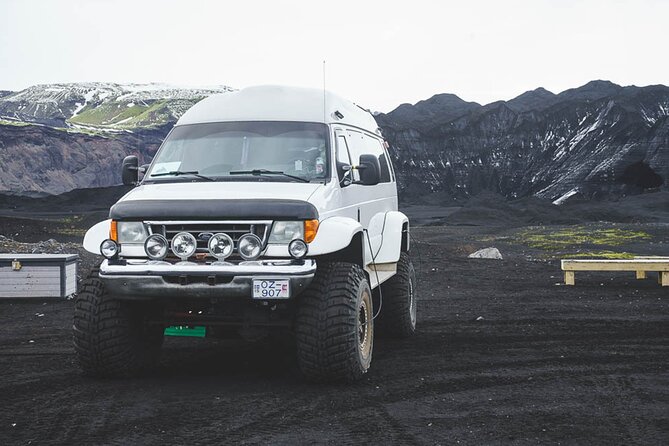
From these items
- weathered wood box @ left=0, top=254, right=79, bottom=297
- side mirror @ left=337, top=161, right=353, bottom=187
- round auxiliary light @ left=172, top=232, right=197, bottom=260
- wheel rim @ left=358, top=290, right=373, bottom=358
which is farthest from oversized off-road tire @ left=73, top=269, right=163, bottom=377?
weathered wood box @ left=0, top=254, right=79, bottom=297

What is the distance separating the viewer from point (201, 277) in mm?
6531

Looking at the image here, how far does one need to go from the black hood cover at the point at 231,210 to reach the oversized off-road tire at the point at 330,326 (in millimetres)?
652

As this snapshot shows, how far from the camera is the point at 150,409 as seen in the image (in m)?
6.19

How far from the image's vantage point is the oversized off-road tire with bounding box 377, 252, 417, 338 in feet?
31.9

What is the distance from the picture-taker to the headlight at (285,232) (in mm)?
6582

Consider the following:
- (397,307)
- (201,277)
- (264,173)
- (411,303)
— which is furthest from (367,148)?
(201,277)

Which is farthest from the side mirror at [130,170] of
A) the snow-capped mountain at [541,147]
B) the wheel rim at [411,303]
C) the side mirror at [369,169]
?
the snow-capped mountain at [541,147]

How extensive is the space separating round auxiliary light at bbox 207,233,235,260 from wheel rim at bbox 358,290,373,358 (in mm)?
1393

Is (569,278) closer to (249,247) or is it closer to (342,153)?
(342,153)

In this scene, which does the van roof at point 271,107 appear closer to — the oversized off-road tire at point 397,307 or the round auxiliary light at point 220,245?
the round auxiliary light at point 220,245

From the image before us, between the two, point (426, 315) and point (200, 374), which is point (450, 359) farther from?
point (426, 315)

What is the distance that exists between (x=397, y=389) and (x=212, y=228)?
7.05 ft

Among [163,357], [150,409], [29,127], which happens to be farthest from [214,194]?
[29,127]

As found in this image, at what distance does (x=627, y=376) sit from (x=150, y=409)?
4.40m
